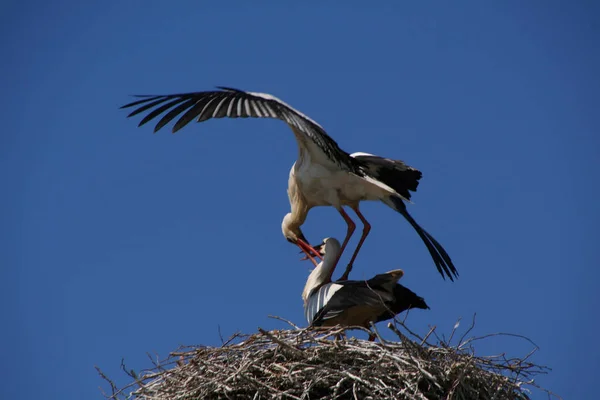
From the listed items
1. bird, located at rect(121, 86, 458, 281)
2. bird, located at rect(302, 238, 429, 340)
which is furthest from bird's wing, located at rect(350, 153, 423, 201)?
bird, located at rect(302, 238, 429, 340)

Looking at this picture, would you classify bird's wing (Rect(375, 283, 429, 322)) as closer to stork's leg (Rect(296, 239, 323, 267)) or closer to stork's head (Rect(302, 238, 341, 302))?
stork's head (Rect(302, 238, 341, 302))

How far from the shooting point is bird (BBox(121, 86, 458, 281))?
8742 mm

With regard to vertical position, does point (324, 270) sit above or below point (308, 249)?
below

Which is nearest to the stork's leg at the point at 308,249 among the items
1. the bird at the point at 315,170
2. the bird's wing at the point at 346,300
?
the bird at the point at 315,170

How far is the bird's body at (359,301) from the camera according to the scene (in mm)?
8812

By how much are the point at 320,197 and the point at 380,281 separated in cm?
Answer: 128

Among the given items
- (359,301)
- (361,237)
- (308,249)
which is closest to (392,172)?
(361,237)

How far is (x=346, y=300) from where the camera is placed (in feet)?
28.9

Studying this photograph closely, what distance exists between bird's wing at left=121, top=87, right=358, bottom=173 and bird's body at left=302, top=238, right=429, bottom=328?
4.19 ft

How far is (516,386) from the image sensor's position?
312 inches

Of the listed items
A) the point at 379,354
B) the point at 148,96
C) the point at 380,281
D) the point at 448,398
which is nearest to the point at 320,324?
the point at 380,281

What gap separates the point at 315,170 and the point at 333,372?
254 cm

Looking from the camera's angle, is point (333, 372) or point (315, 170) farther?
point (315, 170)

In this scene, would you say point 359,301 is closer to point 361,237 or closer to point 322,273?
point 322,273
